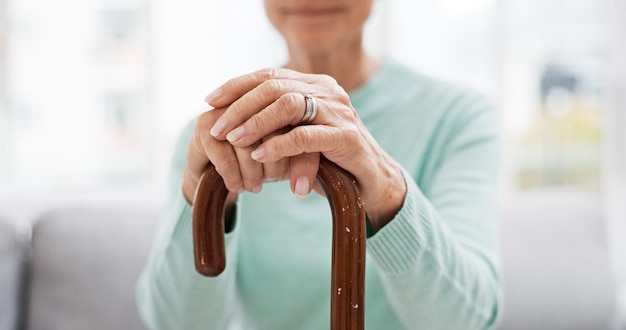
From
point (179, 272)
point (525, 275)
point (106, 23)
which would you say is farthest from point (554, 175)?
point (179, 272)

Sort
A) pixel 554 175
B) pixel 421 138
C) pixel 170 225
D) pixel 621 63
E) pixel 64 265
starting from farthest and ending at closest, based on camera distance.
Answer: pixel 554 175, pixel 621 63, pixel 64 265, pixel 421 138, pixel 170 225

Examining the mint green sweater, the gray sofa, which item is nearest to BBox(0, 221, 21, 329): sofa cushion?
the gray sofa

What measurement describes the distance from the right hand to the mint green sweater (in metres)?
0.12

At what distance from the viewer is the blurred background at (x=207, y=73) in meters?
2.56

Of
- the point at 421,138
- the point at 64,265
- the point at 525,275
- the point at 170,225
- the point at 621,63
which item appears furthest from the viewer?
the point at 621,63

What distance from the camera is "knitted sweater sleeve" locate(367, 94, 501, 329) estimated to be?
0.59 metres

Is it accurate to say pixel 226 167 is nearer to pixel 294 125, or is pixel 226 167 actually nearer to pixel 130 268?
pixel 294 125

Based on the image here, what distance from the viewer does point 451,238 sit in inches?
25.7

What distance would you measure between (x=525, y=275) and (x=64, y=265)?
1014mm

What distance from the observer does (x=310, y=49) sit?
0.76 metres

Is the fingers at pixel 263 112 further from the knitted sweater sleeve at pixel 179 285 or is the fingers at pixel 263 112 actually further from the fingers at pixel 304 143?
the knitted sweater sleeve at pixel 179 285

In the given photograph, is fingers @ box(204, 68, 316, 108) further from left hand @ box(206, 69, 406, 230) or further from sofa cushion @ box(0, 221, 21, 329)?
sofa cushion @ box(0, 221, 21, 329)

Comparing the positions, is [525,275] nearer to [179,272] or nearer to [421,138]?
[421,138]

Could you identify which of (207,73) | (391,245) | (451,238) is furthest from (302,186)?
(207,73)
